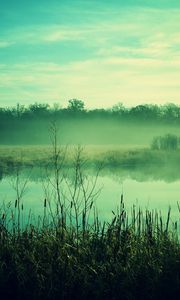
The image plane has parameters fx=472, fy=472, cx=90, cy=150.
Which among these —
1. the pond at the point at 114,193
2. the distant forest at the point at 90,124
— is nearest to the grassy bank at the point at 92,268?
the pond at the point at 114,193

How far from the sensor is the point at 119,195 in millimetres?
19500

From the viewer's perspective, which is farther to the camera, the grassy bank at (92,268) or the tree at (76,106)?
the tree at (76,106)

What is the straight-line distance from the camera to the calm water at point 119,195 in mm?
15540

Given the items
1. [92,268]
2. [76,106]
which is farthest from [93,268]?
[76,106]

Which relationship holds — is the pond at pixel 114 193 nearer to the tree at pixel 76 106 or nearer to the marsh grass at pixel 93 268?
the marsh grass at pixel 93 268

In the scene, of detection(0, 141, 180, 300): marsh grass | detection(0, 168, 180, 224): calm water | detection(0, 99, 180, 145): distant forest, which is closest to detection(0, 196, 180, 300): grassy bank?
detection(0, 141, 180, 300): marsh grass

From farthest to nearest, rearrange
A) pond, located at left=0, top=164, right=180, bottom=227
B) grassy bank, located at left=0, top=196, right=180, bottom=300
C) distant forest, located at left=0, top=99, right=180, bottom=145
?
distant forest, located at left=0, top=99, right=180, bottom=145
pond, located at left=0, top=164, right=180, bottom=227
grassy bank, located at left=0, top=196, right=180, bottom=300

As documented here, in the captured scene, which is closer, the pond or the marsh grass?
the marsh grass

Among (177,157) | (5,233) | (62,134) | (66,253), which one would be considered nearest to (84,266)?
(66,253)

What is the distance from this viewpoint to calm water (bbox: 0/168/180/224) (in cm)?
1554

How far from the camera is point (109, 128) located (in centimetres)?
9650

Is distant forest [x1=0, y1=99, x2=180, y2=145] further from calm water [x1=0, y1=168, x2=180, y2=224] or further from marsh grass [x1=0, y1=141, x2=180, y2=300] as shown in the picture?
marsh grass [x1=0, y1=141, x2=180, y2=300]

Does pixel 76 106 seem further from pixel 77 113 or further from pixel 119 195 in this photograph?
pixel 119 195

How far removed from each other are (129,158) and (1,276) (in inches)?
1319
